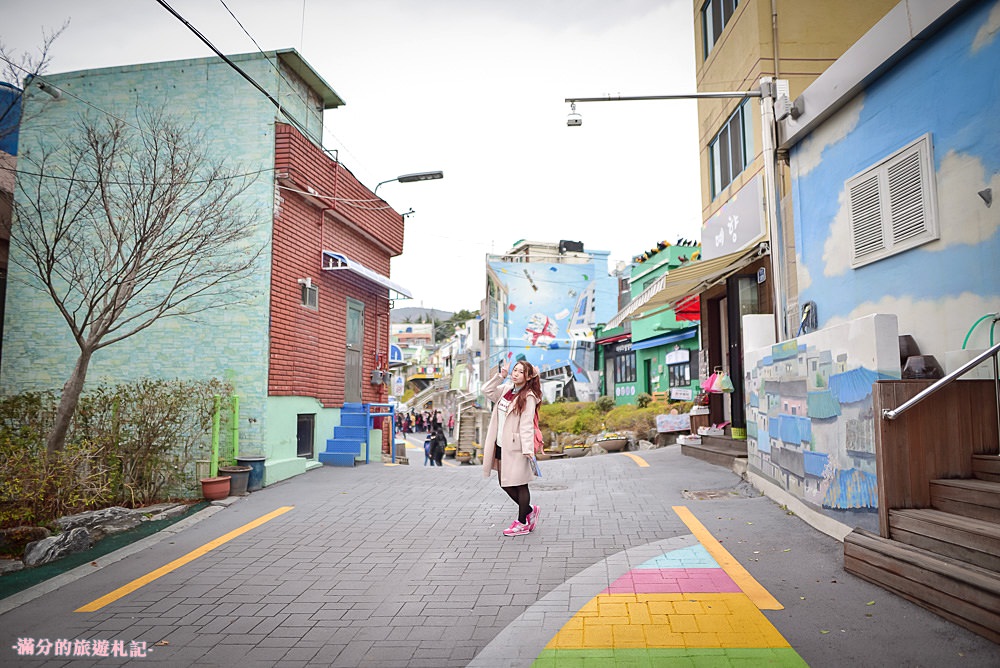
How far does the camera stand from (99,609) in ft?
16.2

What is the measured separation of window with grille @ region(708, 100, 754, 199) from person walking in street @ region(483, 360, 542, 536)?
6783 mm

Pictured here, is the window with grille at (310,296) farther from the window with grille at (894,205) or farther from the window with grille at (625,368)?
the window with grille at (625,368)

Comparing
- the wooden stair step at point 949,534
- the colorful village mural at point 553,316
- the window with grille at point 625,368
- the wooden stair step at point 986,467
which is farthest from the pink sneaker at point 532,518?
the colorful village mural at point 553,316

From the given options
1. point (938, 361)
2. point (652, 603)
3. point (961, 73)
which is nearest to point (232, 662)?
point (652, 603)

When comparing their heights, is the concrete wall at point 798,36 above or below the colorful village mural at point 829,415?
above

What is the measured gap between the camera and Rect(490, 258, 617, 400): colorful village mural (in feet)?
123

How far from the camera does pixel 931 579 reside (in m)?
4.00

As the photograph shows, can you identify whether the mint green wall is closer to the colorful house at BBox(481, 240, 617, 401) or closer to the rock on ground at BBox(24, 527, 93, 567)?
the rock on ground at BBox(24, 527, 93, 567)

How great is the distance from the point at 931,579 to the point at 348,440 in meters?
10.5

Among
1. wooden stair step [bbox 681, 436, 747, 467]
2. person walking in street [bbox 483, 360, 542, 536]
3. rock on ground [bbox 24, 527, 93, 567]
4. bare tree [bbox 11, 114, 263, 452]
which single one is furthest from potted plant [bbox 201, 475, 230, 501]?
wooden stair step [bbox 681, 436, 747, 467]

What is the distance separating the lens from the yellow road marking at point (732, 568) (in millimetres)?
4441

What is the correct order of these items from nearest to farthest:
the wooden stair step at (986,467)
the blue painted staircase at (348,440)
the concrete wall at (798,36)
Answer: the wooden stair step at (986,467) < the concrete wall at (798,36) < the blue painted staircase at (348,440)

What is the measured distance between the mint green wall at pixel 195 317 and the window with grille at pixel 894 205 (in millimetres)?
8716

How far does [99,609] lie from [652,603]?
13.9ft
